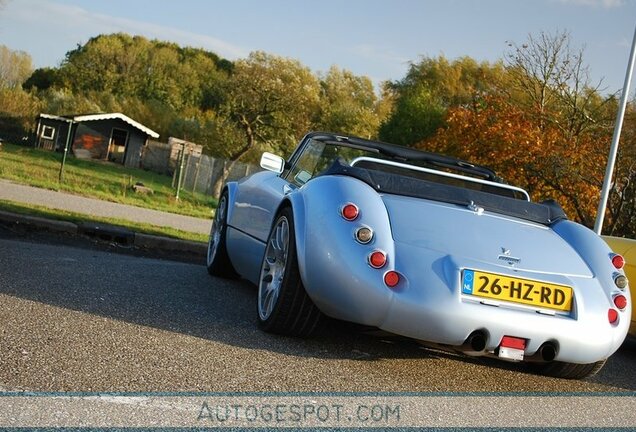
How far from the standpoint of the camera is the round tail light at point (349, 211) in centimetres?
501

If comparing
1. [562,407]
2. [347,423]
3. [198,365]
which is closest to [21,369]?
[198,365]

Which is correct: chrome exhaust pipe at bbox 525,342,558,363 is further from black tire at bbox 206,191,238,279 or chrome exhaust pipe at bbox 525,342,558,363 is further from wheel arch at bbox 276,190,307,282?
black tire at bbox 206,191,238,279

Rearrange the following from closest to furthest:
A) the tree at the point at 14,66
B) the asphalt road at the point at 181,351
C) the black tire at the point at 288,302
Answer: the asphalt road at the point at 181,351
the black tire at the point at 288,302
the tree at the point at 14,66

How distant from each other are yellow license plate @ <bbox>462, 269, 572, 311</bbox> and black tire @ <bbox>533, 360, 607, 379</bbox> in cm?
54

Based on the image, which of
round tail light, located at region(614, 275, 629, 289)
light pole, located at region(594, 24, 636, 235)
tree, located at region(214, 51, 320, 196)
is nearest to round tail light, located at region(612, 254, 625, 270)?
round tail light, located at region(614, 275, 629, 289)

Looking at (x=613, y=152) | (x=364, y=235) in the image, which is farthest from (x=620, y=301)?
(x=613, y=152)

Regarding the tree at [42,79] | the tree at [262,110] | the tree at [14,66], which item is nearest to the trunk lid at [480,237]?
the tree at [262,110]

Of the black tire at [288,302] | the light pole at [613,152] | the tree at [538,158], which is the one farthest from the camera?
the tree at [538,158]

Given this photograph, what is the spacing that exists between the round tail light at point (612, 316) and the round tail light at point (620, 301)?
76 millimetres

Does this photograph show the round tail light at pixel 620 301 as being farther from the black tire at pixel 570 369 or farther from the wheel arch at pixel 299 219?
the wheel arch at pixel 299 219

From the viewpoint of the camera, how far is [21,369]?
12.4 feet

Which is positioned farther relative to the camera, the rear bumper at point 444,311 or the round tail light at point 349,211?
the round tail light at point 349,211

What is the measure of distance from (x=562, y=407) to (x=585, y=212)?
20749mm

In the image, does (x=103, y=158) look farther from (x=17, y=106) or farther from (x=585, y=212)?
(x=585, y=212)
